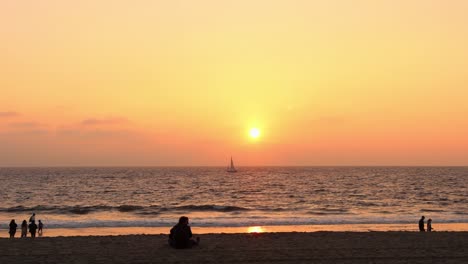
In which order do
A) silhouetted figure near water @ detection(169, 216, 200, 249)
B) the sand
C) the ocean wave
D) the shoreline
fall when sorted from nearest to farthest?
the sand, silhouetted figure near water @ detection(169, 216, 200, 249), the shoreline, the ocean wave

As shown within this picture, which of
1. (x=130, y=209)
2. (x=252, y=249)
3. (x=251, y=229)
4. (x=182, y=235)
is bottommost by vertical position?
(x=130, y=209)

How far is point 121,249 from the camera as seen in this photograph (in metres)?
18.5

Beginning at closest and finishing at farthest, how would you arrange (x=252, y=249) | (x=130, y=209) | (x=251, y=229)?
1. (x=252, y=249)
2. (x=251, y=229)
3. (x=130, y=209)

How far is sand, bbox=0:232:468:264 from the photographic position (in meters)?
16.4

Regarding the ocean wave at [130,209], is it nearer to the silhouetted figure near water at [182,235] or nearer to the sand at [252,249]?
the sand at [252,249]

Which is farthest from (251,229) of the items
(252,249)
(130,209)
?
(130,209)

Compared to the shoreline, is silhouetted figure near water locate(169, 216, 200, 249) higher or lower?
higher

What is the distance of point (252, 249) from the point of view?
1841cm

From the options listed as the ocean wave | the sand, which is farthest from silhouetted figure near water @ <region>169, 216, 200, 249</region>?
the ocean wave

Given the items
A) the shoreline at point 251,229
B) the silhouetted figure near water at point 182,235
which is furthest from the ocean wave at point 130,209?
the silhouetted figure near water at point 182,235

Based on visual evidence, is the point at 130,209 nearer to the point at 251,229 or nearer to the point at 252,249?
the point at 251,229

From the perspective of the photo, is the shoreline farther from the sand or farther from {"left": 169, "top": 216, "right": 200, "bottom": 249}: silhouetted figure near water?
{"left": 169, "top": 216, "right": 200, "bottom": 249}: silhouetted figure near water

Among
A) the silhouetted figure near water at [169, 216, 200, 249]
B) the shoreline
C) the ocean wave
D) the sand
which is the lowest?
the ocean wave

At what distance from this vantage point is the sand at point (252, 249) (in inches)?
645
